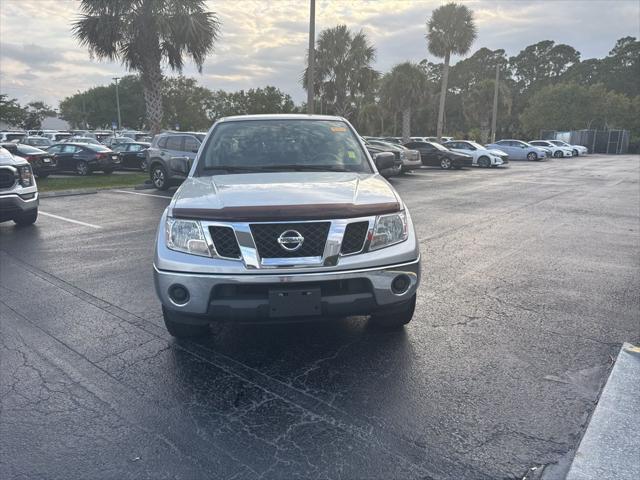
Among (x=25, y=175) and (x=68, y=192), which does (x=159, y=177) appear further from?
(x=25, y=175)

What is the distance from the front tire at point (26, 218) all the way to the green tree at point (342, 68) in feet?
92.0

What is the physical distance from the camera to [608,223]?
980cm

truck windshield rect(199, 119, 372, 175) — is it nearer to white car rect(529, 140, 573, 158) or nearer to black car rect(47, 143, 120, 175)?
black car rect(47, 143, 120, 175)

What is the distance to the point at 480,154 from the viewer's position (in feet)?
90.9

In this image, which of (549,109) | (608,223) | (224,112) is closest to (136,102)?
(224,112)

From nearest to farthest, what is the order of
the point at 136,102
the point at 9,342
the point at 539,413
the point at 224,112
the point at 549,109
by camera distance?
the point at 539,413, the point at 9,342, the point at 549,109, the point at 224,112, the point at 136,102

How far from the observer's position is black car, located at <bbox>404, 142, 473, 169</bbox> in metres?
25.2

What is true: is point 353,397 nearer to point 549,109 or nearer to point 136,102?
point 549,109

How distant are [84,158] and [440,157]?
16.5m

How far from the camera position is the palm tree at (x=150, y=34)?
Answer: 63.8ft

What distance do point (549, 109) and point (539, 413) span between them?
6422 cm

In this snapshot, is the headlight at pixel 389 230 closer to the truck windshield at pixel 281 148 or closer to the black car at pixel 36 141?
the truck windshield at pixel 281 148

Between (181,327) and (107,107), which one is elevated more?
(107,107)

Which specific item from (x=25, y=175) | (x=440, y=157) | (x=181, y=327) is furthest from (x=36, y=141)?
(x=181, y=327)
